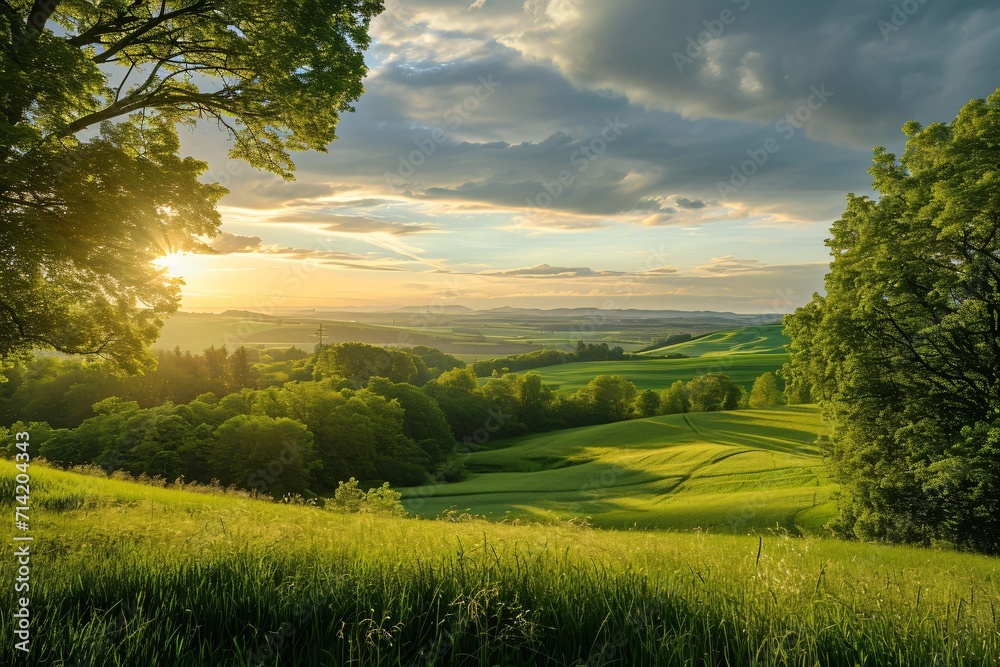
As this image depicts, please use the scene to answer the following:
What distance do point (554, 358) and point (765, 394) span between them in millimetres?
77938

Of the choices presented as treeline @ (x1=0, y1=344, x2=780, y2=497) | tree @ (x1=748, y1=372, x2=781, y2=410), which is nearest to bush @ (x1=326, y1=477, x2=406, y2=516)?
treeline @ (x1=0, y1=344, x2=780, y2=497)

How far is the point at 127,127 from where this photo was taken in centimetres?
1359

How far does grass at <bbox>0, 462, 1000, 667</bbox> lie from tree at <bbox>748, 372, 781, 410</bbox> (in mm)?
103654

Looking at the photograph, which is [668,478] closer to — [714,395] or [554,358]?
[714,395]

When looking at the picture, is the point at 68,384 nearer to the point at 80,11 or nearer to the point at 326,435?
the point at 326,435

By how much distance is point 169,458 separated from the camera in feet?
176

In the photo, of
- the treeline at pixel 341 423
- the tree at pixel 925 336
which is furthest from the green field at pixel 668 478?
the treeline at pixel 341 423

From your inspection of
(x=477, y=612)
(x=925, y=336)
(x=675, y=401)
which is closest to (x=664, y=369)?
(x=675, y=401)

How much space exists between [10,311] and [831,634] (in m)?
18.2

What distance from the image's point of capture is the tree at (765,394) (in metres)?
99.1

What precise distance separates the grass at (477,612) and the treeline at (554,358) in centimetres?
14936

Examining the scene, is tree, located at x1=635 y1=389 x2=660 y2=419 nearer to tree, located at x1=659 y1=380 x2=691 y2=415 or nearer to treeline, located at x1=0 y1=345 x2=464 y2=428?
tree, located at x1=659 y1=380 x2=691 y2=415

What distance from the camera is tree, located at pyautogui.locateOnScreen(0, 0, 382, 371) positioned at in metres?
11.1

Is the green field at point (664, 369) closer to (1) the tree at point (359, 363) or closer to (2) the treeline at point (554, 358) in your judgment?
(2) the treeline at point (554, 358)
